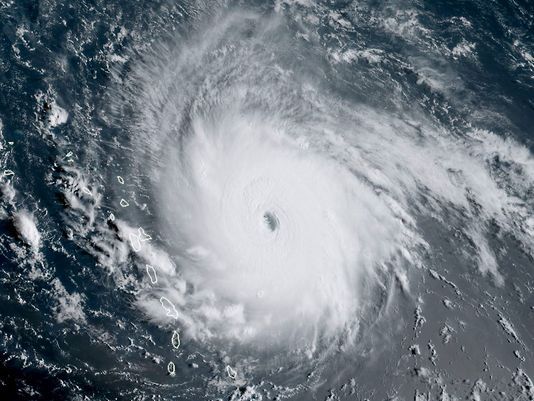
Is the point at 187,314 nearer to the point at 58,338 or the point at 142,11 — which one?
the point at 58,338

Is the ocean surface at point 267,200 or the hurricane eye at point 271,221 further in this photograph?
the hurricane eye at point 271,221

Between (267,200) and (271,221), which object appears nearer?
(271,221)

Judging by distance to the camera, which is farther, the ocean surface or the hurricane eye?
the hurricane eye

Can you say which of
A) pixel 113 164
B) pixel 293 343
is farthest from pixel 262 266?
pixel 113 164

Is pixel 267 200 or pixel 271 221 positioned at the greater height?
pixel 267 200
